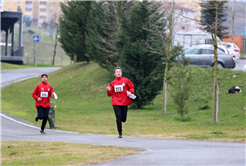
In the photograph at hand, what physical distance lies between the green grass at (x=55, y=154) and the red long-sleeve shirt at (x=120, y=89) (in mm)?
1834

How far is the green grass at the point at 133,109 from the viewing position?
14.5m

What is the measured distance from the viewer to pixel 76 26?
128 feet

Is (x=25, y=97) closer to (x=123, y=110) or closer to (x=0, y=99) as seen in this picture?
(x=0, y=99)

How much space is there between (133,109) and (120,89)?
14592 mm

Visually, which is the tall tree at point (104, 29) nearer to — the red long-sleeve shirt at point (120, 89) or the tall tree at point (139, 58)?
the tall tree at point (139, 58)

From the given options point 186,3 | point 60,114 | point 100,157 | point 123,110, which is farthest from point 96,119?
point 100,157

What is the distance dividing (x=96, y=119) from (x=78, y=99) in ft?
35.9

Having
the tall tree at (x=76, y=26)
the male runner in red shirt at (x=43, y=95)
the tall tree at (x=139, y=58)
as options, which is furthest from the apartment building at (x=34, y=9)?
the male runner in red shirt at (x=43, y=95)

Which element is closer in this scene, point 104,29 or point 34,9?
point 104,29

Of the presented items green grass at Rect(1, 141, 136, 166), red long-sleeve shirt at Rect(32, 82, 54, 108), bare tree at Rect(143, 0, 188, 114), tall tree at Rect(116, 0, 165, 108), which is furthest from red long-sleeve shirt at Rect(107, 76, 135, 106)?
tall tree at Rect(116, 0, 165, 108)

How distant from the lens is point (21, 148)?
9.33 meters

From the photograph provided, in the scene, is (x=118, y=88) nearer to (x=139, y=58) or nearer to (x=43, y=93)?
(x=43, y=93)

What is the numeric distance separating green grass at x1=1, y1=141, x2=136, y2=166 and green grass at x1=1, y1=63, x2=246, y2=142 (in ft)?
11.9

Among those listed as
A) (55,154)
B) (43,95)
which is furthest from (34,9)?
(55,154)
